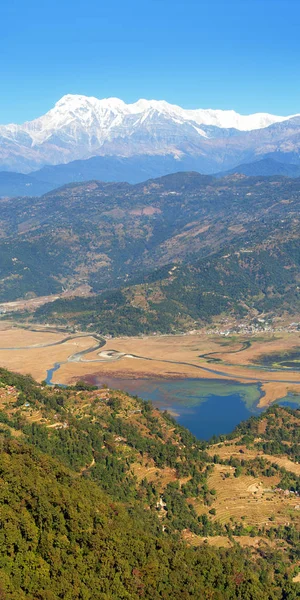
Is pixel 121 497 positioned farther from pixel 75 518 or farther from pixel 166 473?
pixel 75 518

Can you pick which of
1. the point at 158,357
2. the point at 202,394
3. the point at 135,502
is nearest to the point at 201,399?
the point at 202,394

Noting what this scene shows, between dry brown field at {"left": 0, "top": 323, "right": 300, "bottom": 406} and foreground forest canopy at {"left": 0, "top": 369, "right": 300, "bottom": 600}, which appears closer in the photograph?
foreground forest canopy at {"left": 0, "top": 369, "right": 300, "bottom": 600}

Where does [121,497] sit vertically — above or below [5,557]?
below

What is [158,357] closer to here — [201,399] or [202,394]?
[202,394]

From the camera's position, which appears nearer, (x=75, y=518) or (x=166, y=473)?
(x=75, y=518)

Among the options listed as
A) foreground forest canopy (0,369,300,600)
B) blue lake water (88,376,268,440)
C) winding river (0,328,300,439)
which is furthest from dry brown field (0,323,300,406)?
foreground forest canopy (0,369,300,600)

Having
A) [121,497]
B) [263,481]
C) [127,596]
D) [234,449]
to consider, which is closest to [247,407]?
[234,449]

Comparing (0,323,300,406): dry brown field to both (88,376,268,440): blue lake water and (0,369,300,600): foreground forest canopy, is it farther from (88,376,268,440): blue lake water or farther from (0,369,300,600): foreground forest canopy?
(0,369,300,600): foreground forest canopy

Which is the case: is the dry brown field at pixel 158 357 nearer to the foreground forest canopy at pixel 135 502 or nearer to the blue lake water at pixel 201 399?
the blue lake water at pixel 201 399

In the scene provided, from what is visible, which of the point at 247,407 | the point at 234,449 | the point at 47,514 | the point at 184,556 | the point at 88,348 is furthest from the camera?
the point at 88,348
